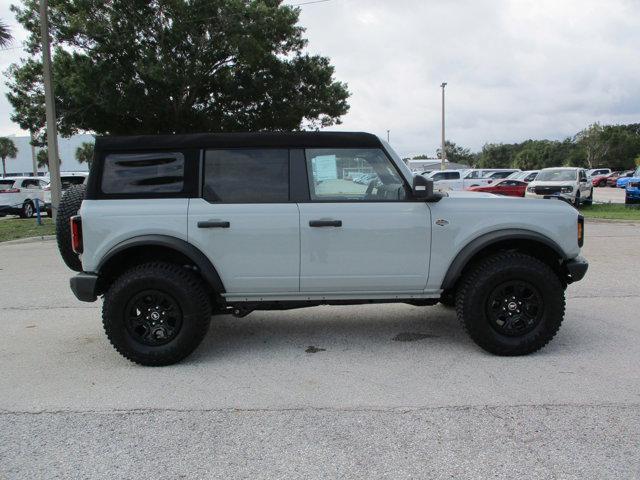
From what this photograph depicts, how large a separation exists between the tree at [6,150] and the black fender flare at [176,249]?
82.9 meters

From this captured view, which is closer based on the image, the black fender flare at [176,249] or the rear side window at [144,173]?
the black fender flare at [176,249]

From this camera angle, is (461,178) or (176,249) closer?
(176,249)

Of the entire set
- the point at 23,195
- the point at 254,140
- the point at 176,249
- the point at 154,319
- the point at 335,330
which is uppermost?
the point at 254,140

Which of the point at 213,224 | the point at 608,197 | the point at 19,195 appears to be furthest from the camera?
the point at 608,197

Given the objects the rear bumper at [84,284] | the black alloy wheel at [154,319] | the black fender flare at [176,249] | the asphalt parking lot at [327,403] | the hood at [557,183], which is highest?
the hood at [557,183]

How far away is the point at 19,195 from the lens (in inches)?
831

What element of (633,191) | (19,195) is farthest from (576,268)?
(19,195)

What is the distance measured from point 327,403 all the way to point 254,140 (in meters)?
2.21

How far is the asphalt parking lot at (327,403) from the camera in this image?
2.96 meters

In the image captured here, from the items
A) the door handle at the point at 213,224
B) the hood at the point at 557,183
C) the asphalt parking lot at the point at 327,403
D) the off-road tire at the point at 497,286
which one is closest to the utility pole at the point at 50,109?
the asphalt parking lot at the point at 327,403

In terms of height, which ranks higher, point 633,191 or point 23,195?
point 633,191

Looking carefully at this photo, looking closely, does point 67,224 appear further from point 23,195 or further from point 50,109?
point 23,195

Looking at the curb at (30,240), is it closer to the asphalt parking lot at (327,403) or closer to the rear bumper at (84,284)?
the asphalt parking lot at (327,403)

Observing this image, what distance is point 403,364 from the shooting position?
4430mm
